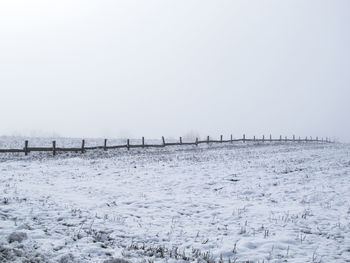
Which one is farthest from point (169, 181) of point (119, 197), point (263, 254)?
point (263, 254)

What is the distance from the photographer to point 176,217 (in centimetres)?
940

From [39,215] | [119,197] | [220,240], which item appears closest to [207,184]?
[119,197]

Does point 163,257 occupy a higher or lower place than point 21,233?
lower

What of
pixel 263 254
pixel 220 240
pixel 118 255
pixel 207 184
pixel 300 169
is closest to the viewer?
pixel 118 255

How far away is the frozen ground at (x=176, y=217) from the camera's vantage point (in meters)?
6.47

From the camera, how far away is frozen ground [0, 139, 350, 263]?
6.47m

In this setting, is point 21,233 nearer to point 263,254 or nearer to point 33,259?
point 33,259

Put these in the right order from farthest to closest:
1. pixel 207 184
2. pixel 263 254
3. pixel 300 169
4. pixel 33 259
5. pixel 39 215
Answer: pixel 300 169 → pixel 207 184 → pixel 39 215 → pixel 263 254 → pixel 33 259

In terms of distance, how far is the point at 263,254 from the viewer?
669 cm

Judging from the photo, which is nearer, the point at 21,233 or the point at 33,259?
the point at 33,259

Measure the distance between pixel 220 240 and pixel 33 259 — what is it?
4.26m

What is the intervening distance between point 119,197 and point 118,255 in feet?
18.4

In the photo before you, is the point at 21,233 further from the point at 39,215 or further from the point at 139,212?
the point at 139,212

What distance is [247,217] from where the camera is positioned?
9453mm
